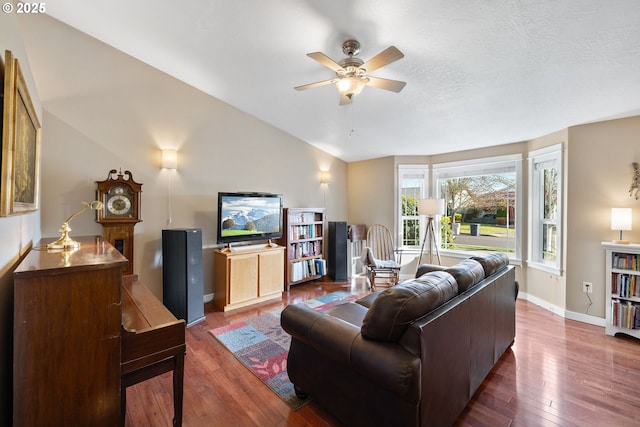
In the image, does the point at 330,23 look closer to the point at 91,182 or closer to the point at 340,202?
the point at 91,182

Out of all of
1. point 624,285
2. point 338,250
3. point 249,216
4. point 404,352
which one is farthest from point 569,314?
point 249,216

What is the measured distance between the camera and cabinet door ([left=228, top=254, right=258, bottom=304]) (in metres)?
3.64

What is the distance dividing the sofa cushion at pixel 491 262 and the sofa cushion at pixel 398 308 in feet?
3.01

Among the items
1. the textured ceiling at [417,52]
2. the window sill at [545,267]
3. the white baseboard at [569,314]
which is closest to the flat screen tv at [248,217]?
the textured ceiling at [417,52]

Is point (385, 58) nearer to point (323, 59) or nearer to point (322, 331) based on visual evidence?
point (323, 59)

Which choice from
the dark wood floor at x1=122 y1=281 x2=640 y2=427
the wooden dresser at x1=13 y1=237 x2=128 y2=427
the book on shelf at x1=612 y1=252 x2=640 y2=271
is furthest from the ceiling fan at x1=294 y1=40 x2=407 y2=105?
the book on shelf at x1=612 y1=252 x2=640 y2=271

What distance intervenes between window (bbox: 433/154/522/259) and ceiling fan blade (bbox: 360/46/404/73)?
323 cm

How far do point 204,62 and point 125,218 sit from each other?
76.2 inches

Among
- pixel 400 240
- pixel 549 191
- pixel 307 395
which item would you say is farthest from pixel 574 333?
pixel 307 395

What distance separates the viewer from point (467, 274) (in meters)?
1.92

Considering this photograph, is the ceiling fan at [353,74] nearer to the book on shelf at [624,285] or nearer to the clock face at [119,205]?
the clock face at [119,205]

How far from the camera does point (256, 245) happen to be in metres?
4.33

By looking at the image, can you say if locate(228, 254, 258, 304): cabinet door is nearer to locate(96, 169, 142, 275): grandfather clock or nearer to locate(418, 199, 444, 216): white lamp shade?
locate(96, 169, 142, 275): grandfather clock

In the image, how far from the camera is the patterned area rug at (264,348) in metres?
2.12
